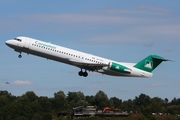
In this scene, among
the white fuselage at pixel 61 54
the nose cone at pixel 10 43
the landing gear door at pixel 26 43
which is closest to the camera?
the white fuselage at pixel 61 54

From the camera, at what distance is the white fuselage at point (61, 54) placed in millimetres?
73125

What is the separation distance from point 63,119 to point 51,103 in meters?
54.8

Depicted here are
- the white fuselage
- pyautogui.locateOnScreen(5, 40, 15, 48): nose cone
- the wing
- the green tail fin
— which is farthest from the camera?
the green tail fin

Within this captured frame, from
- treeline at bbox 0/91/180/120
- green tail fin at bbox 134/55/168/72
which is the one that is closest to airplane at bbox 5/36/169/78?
green tail fin at bbox 134/55/168/72

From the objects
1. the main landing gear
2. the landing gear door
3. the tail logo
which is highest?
the landing gear door

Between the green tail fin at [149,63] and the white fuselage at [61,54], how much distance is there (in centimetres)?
513

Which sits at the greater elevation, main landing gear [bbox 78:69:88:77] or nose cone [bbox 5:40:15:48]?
nose cone [bbox 5:40:15:48]

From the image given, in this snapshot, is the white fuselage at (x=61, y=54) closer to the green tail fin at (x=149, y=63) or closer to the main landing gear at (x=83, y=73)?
the main landing gear at (x=83, y=73)

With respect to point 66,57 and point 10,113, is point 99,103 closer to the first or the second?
point 10,113

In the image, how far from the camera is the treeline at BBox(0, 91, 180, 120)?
125688 millimetres

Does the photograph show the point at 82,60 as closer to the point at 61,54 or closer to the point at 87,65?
the point at 87,65

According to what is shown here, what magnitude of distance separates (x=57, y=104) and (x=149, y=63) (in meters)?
85.2

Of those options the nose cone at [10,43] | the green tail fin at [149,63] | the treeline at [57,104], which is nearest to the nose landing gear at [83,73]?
the green tail fin at [149,63]

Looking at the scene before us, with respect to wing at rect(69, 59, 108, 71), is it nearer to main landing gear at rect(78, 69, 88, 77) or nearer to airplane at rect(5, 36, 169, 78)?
airplane at rect(5, 36, 169, 78)
